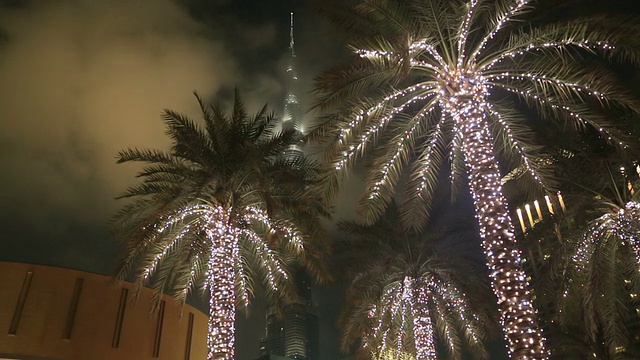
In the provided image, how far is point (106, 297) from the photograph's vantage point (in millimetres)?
22297

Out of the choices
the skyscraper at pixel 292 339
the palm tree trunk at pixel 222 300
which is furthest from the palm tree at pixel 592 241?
the skyscraper at pixel 292 339

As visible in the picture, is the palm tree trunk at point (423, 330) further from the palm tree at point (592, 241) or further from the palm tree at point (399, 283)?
the palm tree at point (592, 241)

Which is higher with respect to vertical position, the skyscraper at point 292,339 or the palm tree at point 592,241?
the skyscraper at point 292,339

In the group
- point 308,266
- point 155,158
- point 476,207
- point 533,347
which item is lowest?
point 533,347

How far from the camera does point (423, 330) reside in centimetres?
1942

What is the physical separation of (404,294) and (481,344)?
3837 mm

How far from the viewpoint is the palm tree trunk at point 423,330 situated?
19.1 metres

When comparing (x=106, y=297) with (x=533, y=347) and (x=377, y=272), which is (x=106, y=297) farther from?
(x=533, y=347)

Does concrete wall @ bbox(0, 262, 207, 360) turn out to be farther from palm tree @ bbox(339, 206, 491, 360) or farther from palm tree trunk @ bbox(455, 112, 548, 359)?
palm tree trunk @ bbox(455, 112, 548, 359)

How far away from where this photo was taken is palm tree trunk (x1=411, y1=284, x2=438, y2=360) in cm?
1912

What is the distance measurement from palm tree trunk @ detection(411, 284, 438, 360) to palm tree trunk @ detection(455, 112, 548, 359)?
396 inches

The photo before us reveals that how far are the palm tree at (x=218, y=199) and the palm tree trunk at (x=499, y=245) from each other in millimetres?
5008

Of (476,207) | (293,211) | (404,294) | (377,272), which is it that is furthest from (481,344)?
(476,207)

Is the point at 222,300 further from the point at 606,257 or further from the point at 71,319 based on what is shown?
the point at 606,257
